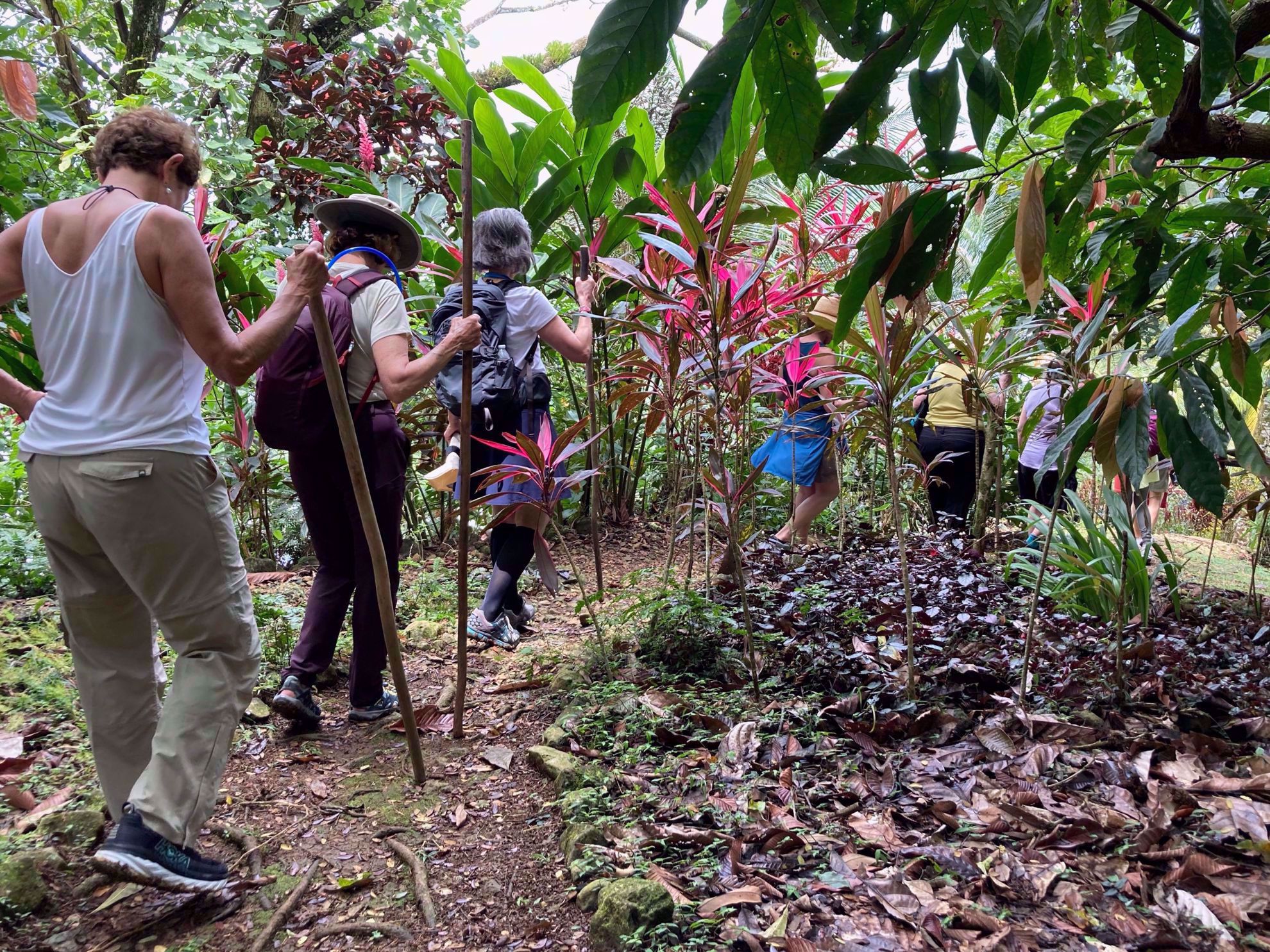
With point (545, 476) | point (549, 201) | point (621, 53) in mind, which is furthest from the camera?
point (549, 201)

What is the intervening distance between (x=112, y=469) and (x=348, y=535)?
1049 millimetres

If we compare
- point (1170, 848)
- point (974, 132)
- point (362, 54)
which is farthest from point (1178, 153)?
point (362, 54)

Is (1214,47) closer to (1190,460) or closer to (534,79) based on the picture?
(1190,460)

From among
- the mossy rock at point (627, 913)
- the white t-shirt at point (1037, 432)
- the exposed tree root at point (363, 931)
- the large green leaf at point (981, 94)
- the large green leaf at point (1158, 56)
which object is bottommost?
the exposed tree root at point (363, 931)

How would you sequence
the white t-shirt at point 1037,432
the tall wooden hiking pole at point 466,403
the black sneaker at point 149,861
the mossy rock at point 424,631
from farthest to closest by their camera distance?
the white t-shirt at point 1037,432
the mossy rock at point 424,631
the tall wooden hiking pole at point 466,403
the black sneaker at point 149,861

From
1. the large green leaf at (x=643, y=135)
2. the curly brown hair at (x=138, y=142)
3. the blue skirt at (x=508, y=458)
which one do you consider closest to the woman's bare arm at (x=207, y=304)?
the curly brown hair at (x=138, y=142)

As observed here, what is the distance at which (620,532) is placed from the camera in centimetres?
548

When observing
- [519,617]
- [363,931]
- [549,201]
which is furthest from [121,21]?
[363,931]

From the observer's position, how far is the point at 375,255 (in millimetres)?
2568

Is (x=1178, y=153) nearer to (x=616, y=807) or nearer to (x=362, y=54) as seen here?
(x=616, y=807)

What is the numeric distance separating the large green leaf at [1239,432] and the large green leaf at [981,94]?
2.38ft

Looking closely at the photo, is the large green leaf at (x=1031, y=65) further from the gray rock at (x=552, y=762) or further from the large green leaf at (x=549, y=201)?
the large green leaf at (x=549, y=201)

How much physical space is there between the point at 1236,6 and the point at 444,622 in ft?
10.9

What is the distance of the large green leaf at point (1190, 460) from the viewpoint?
140 cm
